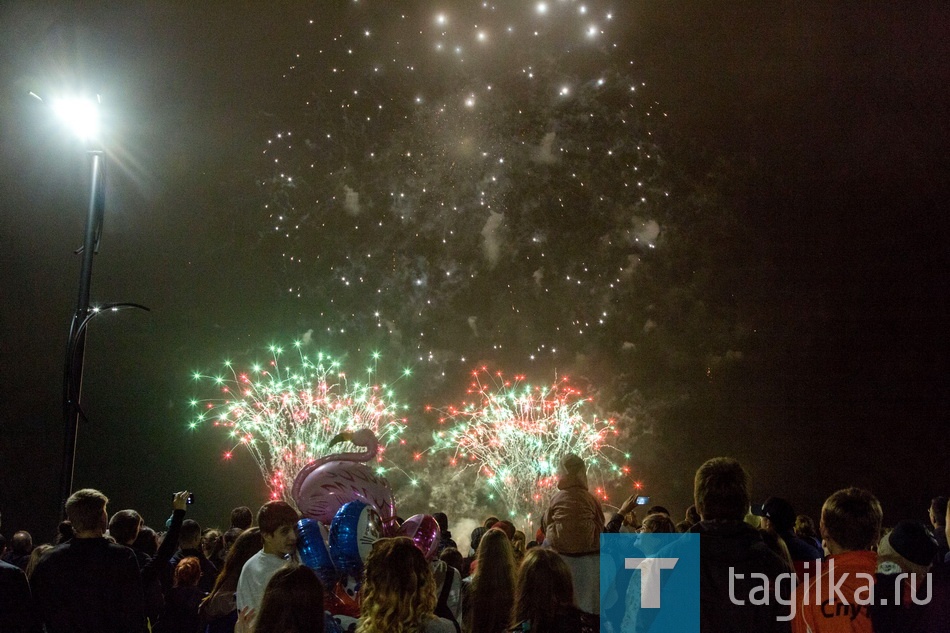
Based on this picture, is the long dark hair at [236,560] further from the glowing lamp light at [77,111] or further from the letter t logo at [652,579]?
the glowing lamp light at [77,111]

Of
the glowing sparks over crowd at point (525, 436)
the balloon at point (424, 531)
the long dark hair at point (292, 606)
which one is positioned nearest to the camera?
the long dark hair at point (292, 606)

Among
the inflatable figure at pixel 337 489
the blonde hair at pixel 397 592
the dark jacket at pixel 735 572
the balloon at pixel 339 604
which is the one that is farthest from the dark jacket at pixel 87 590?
the dark jacket at pixel 735 572

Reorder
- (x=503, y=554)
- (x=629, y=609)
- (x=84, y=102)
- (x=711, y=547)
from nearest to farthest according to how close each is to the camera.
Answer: (x=711, y=547)
(x=503, y=554)
(x=629, y=609)
(x=84, y=102)

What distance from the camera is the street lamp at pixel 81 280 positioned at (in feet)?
29.6

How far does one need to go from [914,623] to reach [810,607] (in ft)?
1.83

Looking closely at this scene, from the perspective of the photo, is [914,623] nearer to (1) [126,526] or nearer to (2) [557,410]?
(1) [126,526]

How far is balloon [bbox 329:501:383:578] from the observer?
562 centimetres

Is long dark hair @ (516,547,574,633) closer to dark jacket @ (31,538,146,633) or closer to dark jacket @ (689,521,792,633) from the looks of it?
dark jacket @ (689,521,792,633)

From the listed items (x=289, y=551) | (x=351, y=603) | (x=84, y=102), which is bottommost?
(x=351, y=603)

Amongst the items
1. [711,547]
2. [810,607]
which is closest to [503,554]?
[711,547]

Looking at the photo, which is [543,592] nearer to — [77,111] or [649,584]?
[649,584]

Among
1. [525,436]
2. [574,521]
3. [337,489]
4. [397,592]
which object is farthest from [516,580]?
[525,436]

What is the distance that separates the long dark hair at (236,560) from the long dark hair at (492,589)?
1681 mm

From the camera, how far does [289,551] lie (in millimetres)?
5195
